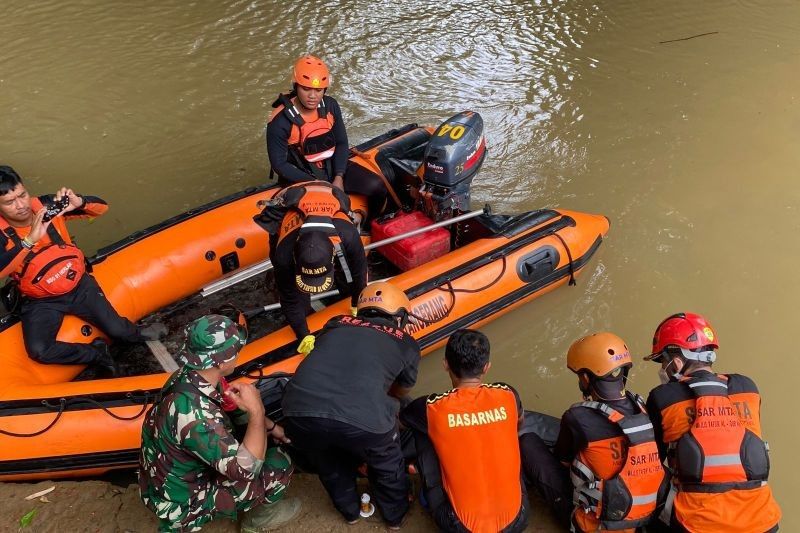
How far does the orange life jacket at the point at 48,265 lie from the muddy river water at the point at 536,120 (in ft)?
4.23

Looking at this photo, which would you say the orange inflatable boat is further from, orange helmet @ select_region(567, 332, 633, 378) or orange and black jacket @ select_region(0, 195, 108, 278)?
orange helmet @ select_region(567, 332, 633, 378)

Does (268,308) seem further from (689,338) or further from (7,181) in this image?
(689,338)

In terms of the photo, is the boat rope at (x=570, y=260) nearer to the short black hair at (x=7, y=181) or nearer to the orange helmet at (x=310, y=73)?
the orange helmet at (x=310, y=73)

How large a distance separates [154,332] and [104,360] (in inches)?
11.2

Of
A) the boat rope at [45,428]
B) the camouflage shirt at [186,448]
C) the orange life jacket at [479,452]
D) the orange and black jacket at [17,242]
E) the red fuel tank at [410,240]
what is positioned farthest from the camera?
the red fuel tank at [410,240]

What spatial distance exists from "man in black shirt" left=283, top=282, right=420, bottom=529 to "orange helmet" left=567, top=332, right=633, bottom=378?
61 centimetres

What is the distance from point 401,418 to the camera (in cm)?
223

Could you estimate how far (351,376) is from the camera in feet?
6.19

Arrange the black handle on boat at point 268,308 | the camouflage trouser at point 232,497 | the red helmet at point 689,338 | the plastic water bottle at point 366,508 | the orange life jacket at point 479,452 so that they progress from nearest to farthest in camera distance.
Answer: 1. the orange life jacket at point 479,452
2. the camouflage trouser at point 232,497
3. the red helmet at point 689,338
4. the plastic water bottle at point 366,508
5. the black handle on boat at point 268,308

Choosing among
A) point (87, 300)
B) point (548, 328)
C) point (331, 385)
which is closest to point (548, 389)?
point (548, 328)

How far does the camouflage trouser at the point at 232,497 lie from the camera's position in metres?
2.00

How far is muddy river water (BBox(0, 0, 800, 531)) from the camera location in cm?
357

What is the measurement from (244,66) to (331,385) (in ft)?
15.9

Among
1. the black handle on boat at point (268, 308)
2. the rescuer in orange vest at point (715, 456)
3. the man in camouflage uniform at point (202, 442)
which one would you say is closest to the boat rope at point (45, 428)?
the man in camouflage uniform at point (202, 442)
